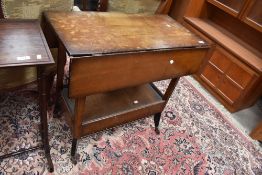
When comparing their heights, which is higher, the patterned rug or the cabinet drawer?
the cabinet drawer

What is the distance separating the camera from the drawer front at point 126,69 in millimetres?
1074

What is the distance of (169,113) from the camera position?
2.09m

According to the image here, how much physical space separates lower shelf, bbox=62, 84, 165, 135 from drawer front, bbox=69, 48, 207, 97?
31 cm

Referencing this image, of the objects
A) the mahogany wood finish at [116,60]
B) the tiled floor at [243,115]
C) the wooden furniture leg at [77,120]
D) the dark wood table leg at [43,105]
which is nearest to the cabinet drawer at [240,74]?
the tiled floor at [243,115]

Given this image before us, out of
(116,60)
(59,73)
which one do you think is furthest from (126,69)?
(59,73)

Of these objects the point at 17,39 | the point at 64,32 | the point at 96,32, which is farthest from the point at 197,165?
the point at 17,39

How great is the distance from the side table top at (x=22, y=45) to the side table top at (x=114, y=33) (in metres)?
0.09

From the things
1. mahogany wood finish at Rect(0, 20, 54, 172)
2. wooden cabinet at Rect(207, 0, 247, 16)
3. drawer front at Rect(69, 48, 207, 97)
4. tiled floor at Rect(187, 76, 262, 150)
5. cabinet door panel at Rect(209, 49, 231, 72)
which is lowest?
tiled floor at Rect(187, 76, 262, 150)

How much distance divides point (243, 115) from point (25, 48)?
2.07 m

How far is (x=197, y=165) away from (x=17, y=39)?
1409 mm

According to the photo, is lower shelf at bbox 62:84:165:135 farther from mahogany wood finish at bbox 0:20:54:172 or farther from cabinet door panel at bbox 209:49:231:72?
cabinet door panel at bbox 209:49:231:72

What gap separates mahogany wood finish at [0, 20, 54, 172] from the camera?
99cm

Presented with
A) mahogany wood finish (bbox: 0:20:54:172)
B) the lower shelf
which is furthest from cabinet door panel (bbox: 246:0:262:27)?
mahogany wood finish (bbox: 0:20:54:172)

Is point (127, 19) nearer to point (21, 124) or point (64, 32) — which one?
point (64, 32)
